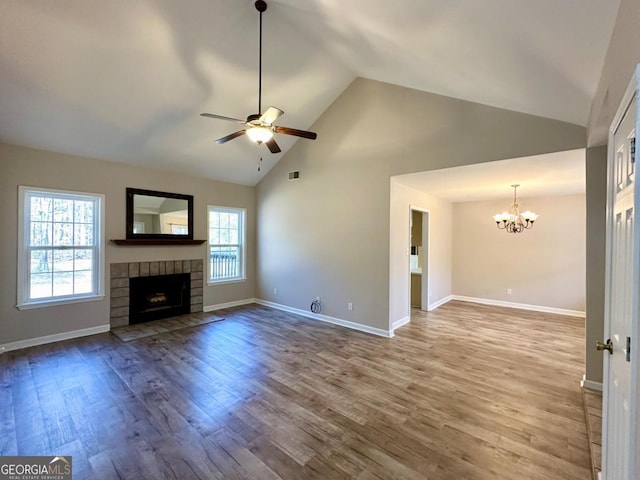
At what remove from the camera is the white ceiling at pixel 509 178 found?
134 inches

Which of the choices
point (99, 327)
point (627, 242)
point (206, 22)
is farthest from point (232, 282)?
point (627, 242)

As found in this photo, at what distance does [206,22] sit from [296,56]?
3.90ft

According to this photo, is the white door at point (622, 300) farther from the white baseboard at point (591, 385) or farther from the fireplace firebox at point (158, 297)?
the fireplace firebox at point (158, 297)

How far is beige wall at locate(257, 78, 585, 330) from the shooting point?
11.3 ft

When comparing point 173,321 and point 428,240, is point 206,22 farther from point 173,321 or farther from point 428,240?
point 428,240

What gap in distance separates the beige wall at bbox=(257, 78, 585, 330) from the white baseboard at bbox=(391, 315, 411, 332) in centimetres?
18

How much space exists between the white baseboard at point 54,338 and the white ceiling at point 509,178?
209 inches

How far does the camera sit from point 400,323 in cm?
484

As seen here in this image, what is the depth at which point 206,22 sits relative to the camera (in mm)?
3117

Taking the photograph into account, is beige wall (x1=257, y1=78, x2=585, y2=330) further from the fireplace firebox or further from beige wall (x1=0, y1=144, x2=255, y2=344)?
the fireplace firebox

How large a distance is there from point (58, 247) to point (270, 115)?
13.1ft

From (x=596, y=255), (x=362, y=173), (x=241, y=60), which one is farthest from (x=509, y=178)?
(x=241, y=60)

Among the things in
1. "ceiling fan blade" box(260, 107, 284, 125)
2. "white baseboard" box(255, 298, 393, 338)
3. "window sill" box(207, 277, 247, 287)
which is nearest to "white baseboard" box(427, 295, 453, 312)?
"white baseboard" box(255, 298, 393, 338)
